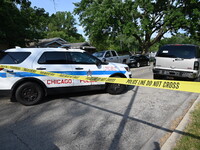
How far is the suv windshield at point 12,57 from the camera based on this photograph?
4109 mm

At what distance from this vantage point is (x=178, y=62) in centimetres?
625

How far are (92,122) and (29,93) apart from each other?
89.3 inches

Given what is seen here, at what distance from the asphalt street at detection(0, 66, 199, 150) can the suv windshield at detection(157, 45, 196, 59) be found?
209 centimetres

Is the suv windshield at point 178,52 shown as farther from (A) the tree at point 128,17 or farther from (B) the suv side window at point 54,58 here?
(A) the tree at point 128,17

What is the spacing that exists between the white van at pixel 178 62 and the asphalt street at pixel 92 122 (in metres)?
1.58

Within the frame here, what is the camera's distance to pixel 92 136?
9.23 feet

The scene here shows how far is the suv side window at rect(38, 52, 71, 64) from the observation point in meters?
4.42

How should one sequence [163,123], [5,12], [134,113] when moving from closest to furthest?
[163,123], [134,113], [5,12]

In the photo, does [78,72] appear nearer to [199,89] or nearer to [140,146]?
[140,146]

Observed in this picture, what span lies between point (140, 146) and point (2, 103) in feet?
14.6

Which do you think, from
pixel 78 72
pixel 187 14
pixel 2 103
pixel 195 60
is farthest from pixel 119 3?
pixel 2 103

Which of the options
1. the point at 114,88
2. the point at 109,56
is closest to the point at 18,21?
the point at 109,56

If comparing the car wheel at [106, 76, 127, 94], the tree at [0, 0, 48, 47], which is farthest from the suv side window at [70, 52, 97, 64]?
the tree at [0, 0, 48, 47]

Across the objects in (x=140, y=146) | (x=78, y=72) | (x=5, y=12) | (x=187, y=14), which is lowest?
(x=140, y=146)
